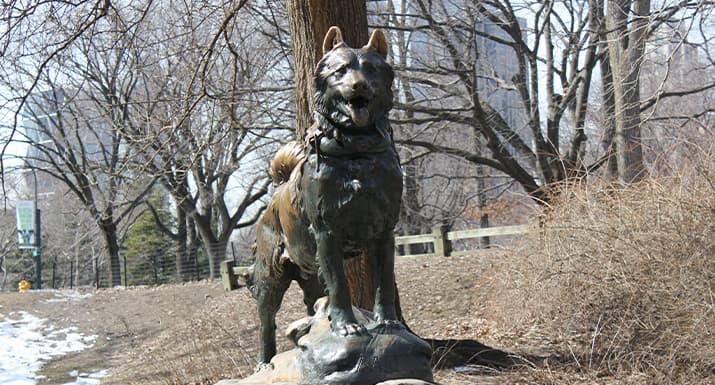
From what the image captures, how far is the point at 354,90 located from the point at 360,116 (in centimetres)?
13

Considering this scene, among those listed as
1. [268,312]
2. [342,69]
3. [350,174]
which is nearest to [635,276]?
[268,312]

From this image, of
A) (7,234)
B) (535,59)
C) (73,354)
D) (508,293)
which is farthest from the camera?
(7,234)

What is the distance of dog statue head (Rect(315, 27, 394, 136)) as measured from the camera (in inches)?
134

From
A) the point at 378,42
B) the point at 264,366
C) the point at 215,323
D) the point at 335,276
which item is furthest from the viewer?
the point at 215,323

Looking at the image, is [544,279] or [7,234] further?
[7,234]

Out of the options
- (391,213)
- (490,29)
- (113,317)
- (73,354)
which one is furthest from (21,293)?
(391,213)

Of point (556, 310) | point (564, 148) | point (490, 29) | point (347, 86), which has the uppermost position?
point (490, 29)

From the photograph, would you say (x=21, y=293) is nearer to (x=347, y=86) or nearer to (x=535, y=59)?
(x=535, y=59)

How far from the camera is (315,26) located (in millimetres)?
6656

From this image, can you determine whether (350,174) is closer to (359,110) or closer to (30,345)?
(359,110)

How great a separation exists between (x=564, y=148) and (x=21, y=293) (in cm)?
1819

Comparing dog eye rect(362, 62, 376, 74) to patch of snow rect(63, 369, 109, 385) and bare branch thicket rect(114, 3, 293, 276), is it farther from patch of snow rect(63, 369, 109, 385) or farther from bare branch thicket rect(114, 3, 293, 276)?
patch of snow rect(63, 369, 109, 385)

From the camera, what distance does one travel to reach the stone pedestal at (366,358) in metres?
3.34

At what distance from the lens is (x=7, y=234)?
160 ft
